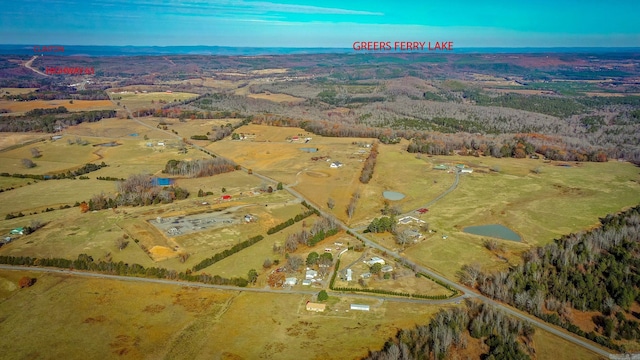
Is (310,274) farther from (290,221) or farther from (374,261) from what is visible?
(290,221)

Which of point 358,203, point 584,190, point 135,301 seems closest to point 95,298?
point 135,301

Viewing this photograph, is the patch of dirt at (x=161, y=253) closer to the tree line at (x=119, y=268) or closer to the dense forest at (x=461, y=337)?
the tree line at (x=119, y=268)

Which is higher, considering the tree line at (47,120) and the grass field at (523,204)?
the tree line at (47,120)

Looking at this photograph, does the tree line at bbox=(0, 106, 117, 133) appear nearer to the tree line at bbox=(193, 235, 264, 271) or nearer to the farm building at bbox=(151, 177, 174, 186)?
the farm building at bbox=(151, 177, 174, 186)

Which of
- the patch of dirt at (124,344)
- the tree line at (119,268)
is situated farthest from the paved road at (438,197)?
the patch of dirt at (124,344)

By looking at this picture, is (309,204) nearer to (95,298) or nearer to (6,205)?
(95,298)

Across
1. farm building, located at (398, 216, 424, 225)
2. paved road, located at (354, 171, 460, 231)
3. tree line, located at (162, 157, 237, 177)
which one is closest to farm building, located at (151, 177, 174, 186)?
tree line, located at (162, 157, 237, 177)

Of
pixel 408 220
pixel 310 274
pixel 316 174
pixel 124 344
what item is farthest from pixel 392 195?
pixel 124 344
